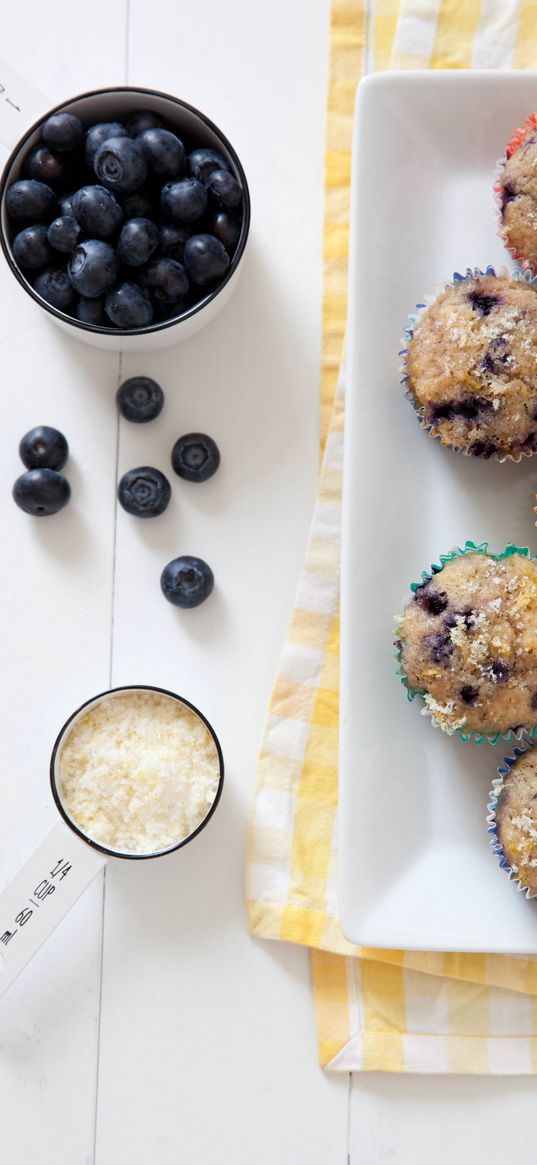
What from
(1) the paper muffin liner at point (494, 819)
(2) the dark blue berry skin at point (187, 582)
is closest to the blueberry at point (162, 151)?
(2) the dark blue berry skin at point (187, 582)

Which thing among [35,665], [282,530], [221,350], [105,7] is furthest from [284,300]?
[35,665]

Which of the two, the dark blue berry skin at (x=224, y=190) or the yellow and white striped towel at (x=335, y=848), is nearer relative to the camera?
the dark blue berry skin at (x=224, y=190)

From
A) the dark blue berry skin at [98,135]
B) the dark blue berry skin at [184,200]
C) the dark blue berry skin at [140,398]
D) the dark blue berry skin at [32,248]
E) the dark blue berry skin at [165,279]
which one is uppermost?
the dark blue berry skin at [98,135]

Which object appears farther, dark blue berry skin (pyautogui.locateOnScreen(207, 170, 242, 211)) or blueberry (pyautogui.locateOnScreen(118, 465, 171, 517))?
blueberry (pyautogui.locateOnScreen(118, 465, 171, 517))

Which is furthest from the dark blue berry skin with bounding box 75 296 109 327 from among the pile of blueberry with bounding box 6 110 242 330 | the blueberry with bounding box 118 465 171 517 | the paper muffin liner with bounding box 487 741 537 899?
the paper muffin liner with bounding box 487 741 537 899

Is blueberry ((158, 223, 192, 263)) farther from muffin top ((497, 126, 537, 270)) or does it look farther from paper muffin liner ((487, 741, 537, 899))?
paper muffin liner ((487, 741, 537, 899))

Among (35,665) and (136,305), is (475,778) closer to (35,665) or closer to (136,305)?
(35,665)

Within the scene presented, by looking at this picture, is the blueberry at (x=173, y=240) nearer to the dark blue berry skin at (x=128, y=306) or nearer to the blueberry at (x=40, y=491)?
the dark blue berry skin at (x=128, y=306)
